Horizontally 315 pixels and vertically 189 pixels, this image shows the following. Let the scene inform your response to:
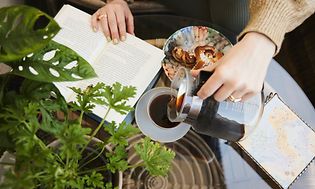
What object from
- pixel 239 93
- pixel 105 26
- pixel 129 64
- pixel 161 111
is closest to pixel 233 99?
pixel 239 93

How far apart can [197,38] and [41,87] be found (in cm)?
47

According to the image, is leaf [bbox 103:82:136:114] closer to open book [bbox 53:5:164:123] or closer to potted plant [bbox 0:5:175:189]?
potted plant [bbox 0:5:175:189]

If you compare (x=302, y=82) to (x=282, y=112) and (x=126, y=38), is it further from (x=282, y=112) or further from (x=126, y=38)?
(x=126, y=38)

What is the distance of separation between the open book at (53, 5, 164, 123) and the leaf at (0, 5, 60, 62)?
340mm

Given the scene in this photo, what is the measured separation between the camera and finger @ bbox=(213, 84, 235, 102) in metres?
0.70

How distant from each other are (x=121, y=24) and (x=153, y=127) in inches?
11.0

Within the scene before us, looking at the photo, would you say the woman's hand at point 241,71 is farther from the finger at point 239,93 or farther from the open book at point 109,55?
the open book at point 109,55

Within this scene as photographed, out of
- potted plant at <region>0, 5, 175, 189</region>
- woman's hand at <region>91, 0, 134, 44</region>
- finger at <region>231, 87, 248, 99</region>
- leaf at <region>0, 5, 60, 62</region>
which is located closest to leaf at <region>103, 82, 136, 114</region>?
potted plant at <region>0, 5, 175, 189</region>

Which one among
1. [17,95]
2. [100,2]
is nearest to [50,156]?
[17,95]

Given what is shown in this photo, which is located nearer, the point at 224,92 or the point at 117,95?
the point at 117,95

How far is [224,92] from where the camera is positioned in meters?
0.71

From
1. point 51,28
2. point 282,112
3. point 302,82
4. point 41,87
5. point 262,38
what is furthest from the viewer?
→ point 302,82

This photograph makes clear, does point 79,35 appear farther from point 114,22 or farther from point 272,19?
point 272,19

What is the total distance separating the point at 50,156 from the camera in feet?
1.63
